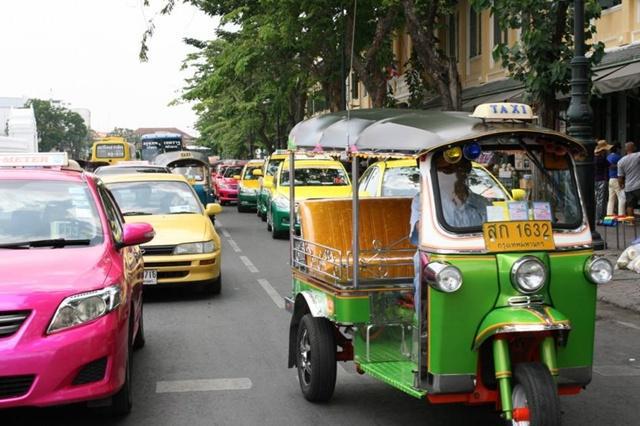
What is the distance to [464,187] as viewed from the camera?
5.26m

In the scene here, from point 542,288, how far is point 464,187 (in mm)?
764

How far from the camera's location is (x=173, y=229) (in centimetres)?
1123

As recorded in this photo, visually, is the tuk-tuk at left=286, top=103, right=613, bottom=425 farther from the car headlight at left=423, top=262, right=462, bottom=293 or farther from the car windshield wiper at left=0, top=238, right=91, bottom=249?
the car windshield wiper at left=0, top=238, right=91, bottom=249

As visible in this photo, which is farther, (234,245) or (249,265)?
(234,245)

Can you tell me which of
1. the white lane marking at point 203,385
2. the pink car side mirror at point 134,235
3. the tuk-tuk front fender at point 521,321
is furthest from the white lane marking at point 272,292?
the tuk-tuk front fender at point 521,321

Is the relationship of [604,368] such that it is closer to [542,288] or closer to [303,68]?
[542,288]

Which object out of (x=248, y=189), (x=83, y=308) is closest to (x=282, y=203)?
(x=248, y=189)

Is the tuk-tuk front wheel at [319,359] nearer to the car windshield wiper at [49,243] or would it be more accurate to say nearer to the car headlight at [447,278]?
the car headlight at [447,278]

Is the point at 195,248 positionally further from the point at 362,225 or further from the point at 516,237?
the point at 516,237

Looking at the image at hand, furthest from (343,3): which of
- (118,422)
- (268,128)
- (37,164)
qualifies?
(268,128)

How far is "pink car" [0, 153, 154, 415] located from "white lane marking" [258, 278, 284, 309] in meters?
4.10

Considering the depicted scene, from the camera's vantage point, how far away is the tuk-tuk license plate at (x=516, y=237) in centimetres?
498

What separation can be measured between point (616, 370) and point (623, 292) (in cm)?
403

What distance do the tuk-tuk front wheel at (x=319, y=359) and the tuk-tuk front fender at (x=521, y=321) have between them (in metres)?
1.53
